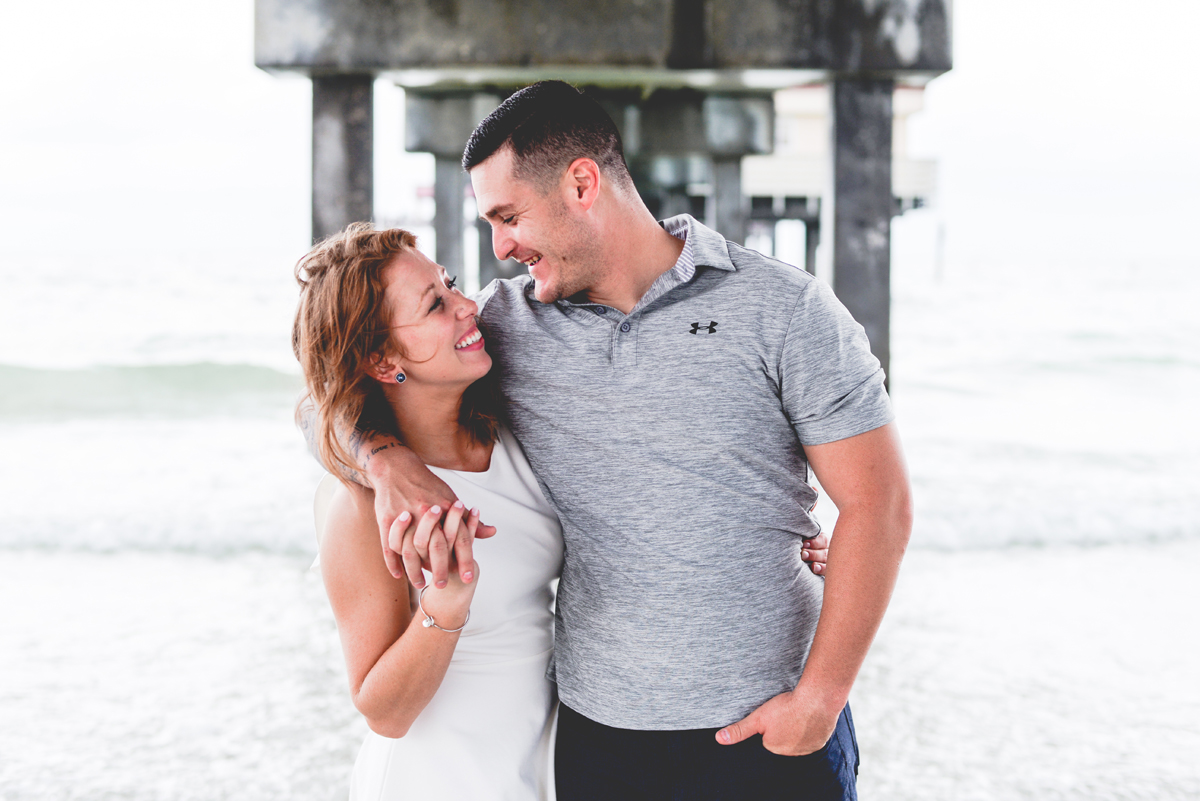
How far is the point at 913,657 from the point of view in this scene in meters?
4.75

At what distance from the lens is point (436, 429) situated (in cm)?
190

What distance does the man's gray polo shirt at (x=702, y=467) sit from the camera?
1.63 m

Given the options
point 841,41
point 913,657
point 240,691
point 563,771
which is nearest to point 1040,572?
point 913,657

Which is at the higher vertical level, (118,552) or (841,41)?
(841,41)

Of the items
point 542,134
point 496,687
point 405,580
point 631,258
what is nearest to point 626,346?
point 631,258

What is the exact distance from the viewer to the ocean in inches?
148

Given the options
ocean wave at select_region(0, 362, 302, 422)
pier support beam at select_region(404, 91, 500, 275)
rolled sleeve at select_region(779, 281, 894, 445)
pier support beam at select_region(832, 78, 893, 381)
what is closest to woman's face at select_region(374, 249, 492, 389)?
rolled sleeve at select_region(779, 281, 894, 445)

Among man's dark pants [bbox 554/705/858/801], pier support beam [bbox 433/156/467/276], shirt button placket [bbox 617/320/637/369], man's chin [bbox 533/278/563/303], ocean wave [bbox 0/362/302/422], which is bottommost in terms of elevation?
ocean wave [bbox 0/362/302/422]

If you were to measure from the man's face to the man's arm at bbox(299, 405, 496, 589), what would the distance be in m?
0.43

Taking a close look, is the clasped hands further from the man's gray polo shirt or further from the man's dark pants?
the man's dark pants

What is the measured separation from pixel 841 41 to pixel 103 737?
596 centimetres

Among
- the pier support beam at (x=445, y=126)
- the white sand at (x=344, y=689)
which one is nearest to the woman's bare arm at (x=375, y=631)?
the white sand at (x=344, y=689)

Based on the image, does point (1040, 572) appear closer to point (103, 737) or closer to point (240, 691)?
point (240, 691)

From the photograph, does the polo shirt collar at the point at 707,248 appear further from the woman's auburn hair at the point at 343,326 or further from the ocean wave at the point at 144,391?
the ocean wave at the point at 144,391
